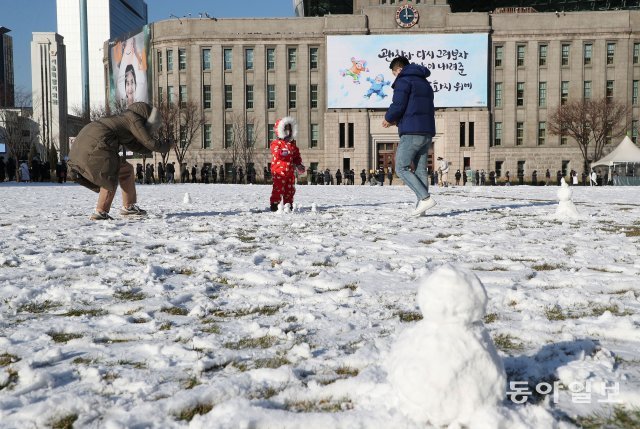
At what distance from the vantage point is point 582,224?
6.50 m

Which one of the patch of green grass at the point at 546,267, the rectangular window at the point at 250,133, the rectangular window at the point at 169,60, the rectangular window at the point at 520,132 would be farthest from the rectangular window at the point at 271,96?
the patch of green grass at the point at 546,267

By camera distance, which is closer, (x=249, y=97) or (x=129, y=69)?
(x=249, y=97)

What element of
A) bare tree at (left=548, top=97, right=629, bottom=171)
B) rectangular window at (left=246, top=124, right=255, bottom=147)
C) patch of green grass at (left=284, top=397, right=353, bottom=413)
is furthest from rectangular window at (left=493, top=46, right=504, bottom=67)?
patch of green grass at (left=284, top=397, right=353, bottom=413)

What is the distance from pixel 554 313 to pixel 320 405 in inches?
54.6

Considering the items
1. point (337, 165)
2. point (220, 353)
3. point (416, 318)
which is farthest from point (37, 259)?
point (337, 165)

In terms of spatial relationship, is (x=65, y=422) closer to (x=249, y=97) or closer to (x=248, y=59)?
(x=249, y=97)

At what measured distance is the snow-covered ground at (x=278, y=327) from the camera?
1596 millimetres

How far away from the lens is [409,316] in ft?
8.32

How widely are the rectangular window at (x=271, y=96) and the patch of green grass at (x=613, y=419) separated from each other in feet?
168

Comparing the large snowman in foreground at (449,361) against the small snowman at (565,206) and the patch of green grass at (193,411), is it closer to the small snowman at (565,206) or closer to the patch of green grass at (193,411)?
the patch of green grass at (193,411)

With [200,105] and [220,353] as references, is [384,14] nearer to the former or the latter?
[200,105]

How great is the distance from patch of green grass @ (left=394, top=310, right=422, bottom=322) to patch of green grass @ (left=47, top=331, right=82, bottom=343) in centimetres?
134

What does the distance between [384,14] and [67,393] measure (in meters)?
51.0

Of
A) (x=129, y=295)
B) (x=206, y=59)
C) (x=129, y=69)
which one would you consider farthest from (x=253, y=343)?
(x=129, y=69)
